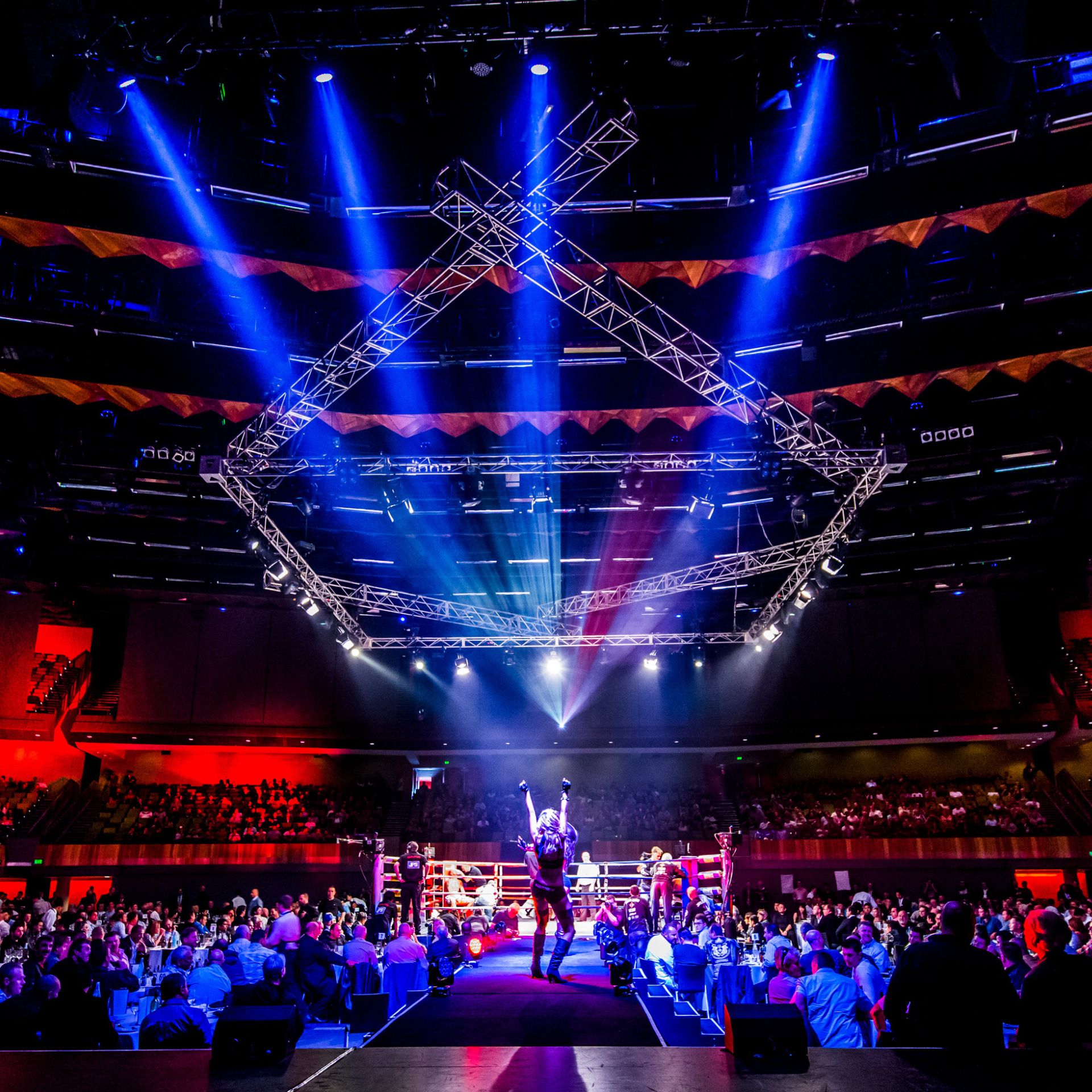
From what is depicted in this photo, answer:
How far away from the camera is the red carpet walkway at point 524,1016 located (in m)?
5.61

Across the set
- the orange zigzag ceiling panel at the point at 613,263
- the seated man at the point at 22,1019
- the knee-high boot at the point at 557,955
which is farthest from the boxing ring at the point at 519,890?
the orange zigzag ceiling panel at the point at 613,263

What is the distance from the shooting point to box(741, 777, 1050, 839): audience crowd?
2064cm

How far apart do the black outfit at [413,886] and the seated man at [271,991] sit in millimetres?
5064

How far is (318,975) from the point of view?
26.6 feet

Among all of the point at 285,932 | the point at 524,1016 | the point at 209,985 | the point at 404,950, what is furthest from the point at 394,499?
the point at 524,1016

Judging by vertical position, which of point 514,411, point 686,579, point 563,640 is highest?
point 514,411

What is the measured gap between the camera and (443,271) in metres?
9.60

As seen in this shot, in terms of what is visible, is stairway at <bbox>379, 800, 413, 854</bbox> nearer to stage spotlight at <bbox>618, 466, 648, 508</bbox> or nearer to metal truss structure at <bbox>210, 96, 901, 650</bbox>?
metal truss structure at <bbox>210, 96, 901, 650</bbox>

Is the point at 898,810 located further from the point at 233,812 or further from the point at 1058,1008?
the point at 1058,1008

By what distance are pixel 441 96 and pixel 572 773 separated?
2340 cm

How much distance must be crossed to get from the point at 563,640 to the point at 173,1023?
→ 12.2 metres

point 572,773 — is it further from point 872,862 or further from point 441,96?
point 441,96

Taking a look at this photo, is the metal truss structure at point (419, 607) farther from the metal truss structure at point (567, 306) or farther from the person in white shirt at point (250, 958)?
the person in white shirt at point (250, 958)

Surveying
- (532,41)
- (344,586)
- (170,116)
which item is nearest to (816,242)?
(532,41)
